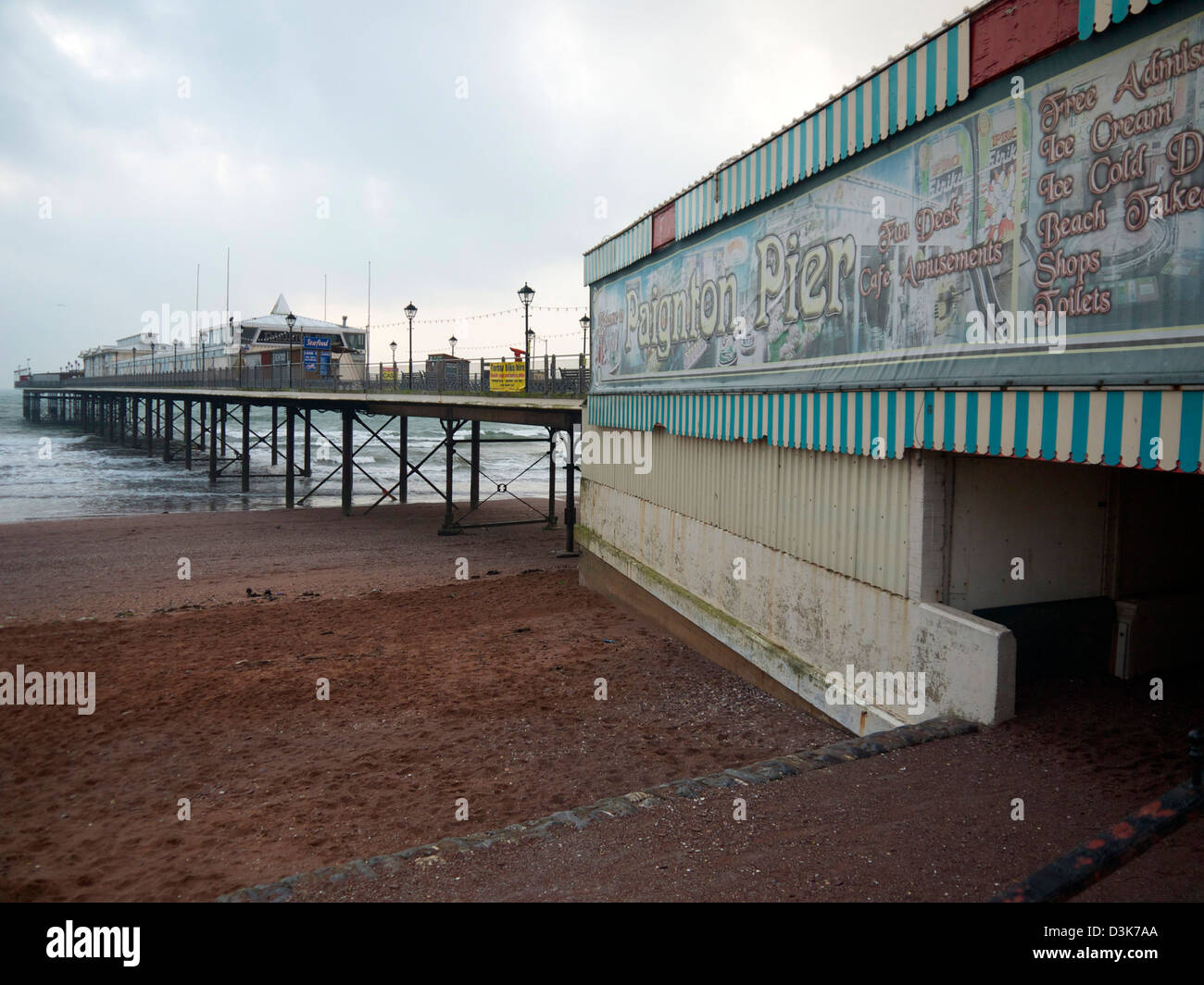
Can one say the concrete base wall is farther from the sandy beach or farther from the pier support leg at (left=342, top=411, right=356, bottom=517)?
the pier support leg at (left=342, top=411, right=356, bottom=517)

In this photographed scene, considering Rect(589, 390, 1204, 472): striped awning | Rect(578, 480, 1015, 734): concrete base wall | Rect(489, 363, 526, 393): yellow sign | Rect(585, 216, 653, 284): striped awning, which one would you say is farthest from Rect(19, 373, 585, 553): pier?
Rect(589, 390, 1204, 472): striped awning

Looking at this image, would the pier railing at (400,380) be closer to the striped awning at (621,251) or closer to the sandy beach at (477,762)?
the striped awning at (621,251)

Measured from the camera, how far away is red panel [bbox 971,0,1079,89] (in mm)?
5188

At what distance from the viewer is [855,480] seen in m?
7.36

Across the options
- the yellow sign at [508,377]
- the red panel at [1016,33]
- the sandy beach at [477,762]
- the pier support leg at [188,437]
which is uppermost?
the red panel at [1016,33]

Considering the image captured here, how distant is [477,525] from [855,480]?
1490 centimetres

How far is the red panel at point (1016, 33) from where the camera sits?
519cm

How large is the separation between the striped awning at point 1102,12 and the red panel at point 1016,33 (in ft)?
0.18

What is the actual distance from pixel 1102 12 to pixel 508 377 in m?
15.0

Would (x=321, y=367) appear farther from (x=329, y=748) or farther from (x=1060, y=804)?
(x=1060, y=804)

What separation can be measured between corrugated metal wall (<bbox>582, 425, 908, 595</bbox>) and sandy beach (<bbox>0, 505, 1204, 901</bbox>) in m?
1.55

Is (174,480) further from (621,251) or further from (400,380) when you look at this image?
(621,251)

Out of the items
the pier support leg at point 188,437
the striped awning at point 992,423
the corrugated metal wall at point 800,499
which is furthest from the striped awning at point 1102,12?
the pier support leg at point 188,437
